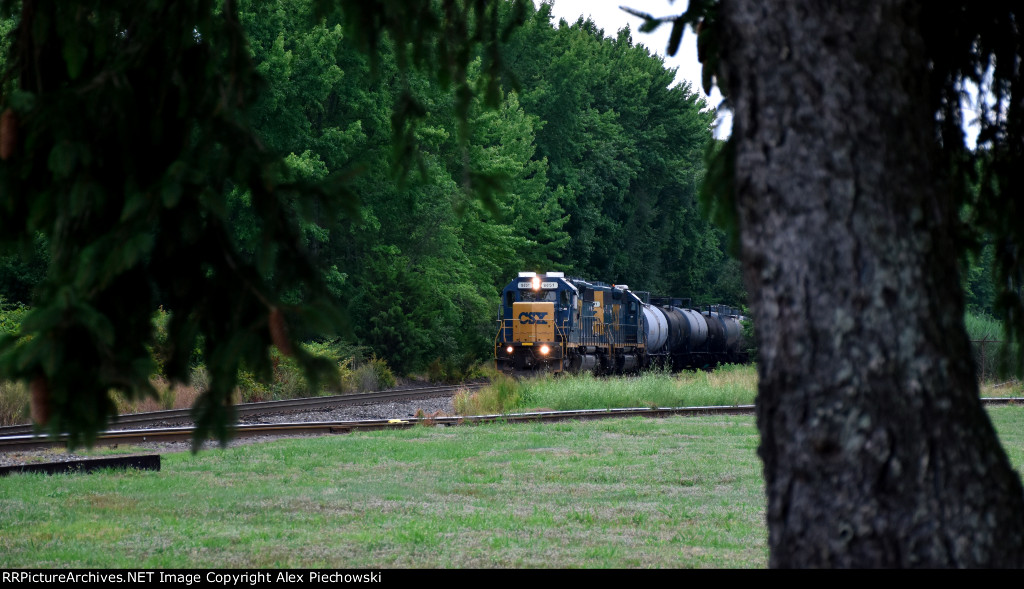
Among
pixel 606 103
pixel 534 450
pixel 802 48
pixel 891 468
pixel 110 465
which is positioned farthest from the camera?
pixel 606 103

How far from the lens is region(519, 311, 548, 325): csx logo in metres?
33.5

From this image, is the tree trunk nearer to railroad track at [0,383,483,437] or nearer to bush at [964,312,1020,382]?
railroad track at [0,383,483,437]

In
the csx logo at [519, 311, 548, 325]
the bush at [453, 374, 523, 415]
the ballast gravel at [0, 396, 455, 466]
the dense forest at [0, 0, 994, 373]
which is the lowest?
the ballast gravel at [0, 396, 455, 466]

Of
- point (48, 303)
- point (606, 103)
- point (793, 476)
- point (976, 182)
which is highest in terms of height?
point (606, 103)

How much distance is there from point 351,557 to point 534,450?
7.59 metres

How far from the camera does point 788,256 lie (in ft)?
11.9

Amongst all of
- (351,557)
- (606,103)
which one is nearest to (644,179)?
(606,103)

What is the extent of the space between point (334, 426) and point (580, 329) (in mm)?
17184

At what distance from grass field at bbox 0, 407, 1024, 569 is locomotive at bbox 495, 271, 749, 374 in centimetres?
1637

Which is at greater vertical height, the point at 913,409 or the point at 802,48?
the point at 802,48

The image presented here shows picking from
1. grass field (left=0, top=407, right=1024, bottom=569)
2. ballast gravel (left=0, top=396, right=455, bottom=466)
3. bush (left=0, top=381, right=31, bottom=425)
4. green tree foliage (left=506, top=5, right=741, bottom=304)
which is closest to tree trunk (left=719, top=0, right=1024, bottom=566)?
grass field (left=0, top=407, right=1024, bottom=569)

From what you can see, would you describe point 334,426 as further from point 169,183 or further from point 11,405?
point 169,183

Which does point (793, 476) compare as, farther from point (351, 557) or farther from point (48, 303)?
point (351, 557)

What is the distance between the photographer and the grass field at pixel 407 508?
774cm
